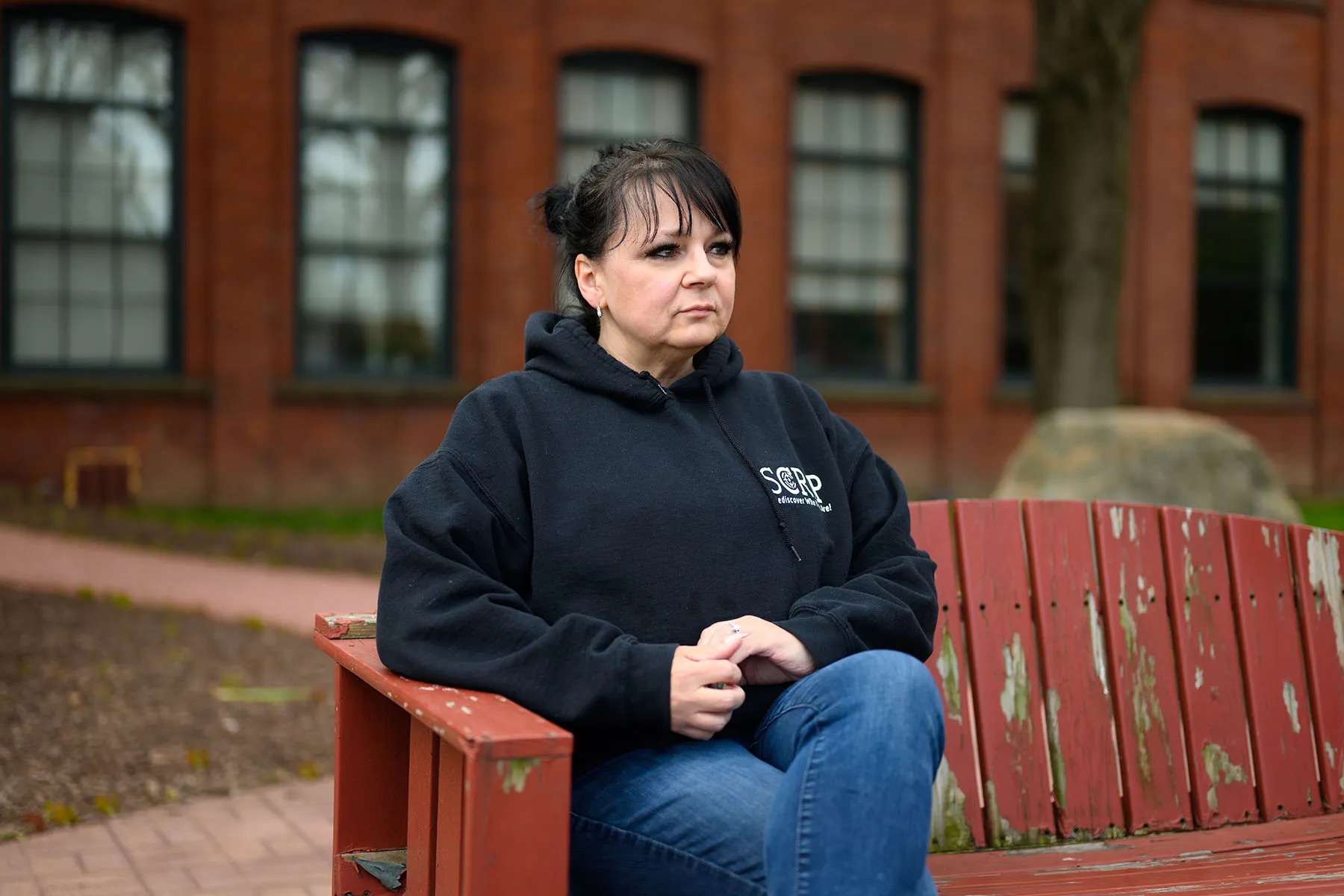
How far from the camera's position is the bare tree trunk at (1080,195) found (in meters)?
9.84

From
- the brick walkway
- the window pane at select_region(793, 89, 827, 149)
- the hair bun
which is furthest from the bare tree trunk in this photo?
the hair bun

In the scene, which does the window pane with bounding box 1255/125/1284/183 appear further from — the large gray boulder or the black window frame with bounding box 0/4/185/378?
the black window frame with bounding box 0/4/185/378

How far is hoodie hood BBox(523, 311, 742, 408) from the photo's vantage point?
270cm

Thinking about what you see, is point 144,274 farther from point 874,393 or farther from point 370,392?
point 874,393

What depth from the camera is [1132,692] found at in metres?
3.11

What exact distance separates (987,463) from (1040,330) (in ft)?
16.1

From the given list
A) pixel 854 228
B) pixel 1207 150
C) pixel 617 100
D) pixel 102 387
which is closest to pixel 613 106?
pixel 617 100

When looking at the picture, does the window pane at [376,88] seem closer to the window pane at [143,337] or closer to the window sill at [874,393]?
the window pane at [143,337]

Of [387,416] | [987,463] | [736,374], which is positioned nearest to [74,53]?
[387,416]

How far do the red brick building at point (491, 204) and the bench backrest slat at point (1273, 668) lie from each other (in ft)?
34.8

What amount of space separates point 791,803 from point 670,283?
0.97 meters

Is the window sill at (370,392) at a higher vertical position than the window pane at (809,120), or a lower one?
lower

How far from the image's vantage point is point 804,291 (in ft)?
50.5

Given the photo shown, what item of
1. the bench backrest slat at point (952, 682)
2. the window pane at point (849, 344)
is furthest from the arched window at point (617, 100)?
the bench backrest slat at point (952, 682)
